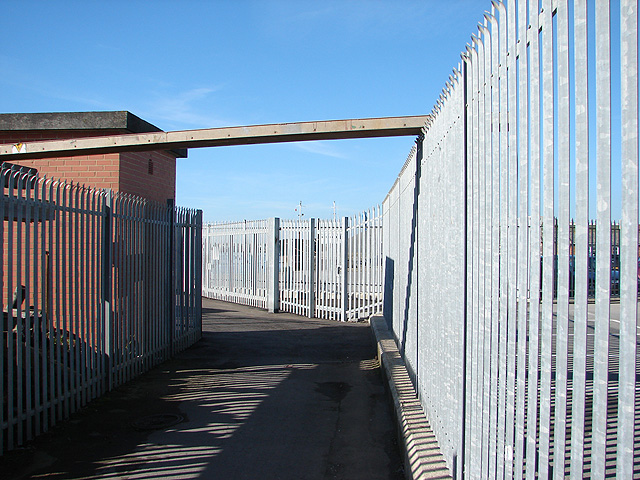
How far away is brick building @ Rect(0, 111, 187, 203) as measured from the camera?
9.52 meters

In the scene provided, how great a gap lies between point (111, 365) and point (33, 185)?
8.45ft

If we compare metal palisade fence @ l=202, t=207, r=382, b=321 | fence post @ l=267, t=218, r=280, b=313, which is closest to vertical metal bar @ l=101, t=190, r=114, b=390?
metal palisade fence @ l=202, t=207, r=382, b=321

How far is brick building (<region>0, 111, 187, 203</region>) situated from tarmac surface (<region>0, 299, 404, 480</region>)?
3453mm

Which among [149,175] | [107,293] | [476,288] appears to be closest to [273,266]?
[149,175]

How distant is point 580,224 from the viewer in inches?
63.2

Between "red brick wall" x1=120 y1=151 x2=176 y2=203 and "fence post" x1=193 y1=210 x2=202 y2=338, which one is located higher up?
"red brick wall" x1=120 y1=151 x2=176 y2=203

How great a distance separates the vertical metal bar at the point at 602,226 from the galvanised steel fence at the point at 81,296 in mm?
4580

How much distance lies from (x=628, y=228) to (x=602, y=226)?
0.08 meters

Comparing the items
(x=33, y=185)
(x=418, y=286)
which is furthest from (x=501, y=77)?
(x=33, y=185)

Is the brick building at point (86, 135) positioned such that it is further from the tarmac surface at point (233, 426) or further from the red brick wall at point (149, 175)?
the tarmac surface at point (233, 426)

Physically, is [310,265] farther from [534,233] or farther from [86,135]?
[534,233]

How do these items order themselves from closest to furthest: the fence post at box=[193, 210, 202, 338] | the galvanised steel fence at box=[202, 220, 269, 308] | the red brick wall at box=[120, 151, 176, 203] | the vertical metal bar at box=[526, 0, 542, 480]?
the vertical metal bar at box=[526, 0, 542, 480] < the red brick wall at box=[120, 151, 176, 203] < the fence post at box=[193, 210, 202, 338] < the galvanised steel fence at box=[202, 220, 269, 308]

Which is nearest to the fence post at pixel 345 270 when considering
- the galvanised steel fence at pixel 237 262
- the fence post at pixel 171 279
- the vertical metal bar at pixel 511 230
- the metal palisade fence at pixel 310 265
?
the metal palisade fence at pixel 310 265

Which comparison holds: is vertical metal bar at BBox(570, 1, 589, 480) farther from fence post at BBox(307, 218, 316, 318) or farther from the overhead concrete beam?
fence post at BBox(307, 218, 316, 318)
